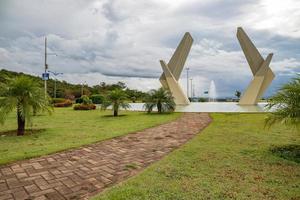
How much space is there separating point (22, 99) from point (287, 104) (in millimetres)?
7020

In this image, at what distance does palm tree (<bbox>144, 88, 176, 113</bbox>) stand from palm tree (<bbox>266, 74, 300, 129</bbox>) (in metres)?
9.47

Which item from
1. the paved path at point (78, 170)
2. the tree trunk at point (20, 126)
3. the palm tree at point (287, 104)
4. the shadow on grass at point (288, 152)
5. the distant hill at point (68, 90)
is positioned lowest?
the paved path at point (78, 170)

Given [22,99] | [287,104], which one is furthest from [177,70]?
[287,104]

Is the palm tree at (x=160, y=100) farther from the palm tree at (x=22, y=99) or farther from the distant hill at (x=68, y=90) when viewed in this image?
the palm tree at (x=22, y=99)

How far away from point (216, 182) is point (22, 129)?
6.10 m

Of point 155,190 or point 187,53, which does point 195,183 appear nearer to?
point 155,190

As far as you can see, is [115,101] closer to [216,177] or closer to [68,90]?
[216,177]

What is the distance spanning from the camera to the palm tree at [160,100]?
45.6 feet

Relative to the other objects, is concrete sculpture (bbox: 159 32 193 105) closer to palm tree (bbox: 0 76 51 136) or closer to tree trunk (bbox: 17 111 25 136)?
palm tree (bbox: 0 76 51 136)

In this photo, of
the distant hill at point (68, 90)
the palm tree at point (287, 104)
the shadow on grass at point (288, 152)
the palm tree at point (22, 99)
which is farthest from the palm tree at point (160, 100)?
the palm tree at point (287, 104)

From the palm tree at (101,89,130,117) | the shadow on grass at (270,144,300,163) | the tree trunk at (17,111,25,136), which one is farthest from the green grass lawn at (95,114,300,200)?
the palm tree at (101,89,130,117)

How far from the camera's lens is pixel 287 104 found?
14.3 ft

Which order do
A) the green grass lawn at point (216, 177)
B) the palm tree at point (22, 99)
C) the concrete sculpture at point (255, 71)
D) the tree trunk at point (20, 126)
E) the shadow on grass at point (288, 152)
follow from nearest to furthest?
the green grass lawn at point (216, 177) → the shadow on grass at point (288, 152) → the palm tree at point (22, 99) → the tree trunk at point (20, 126) → the concrete sculpture at point (255, 71)

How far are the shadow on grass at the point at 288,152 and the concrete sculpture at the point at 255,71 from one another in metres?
18.5
